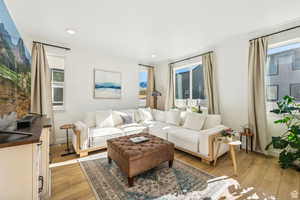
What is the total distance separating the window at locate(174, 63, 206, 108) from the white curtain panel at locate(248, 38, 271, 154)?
1169mm

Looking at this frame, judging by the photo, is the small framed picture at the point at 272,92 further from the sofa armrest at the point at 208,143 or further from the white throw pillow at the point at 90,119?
the white throw pillow at the point at 90,119

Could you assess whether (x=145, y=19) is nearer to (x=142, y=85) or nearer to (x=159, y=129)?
(x=159, y=129)

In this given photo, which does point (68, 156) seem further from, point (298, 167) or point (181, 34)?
point (298, 167)

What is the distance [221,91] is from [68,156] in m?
3.77

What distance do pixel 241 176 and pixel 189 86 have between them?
2695 mm

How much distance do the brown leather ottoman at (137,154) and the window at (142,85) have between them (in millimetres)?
2629

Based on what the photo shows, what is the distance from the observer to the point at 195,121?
3061 millimetres

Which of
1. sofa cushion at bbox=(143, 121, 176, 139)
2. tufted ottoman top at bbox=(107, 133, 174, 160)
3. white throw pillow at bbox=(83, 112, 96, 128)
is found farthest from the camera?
white throw pillow at bbox=(83, 112, 96, 128)

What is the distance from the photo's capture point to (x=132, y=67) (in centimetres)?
454

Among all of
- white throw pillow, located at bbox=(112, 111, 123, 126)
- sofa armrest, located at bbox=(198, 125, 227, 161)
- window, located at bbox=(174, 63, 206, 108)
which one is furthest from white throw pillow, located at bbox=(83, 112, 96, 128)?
window, located at bbox=(174, 63, 206, 108)

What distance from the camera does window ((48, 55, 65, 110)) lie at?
3.28m

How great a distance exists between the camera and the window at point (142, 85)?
15.8ft

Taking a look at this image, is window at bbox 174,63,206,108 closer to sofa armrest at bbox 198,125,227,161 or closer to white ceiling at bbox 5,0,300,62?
white ceiling at bbox 5,0,300,62

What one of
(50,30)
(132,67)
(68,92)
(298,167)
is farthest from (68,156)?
(298,167)
